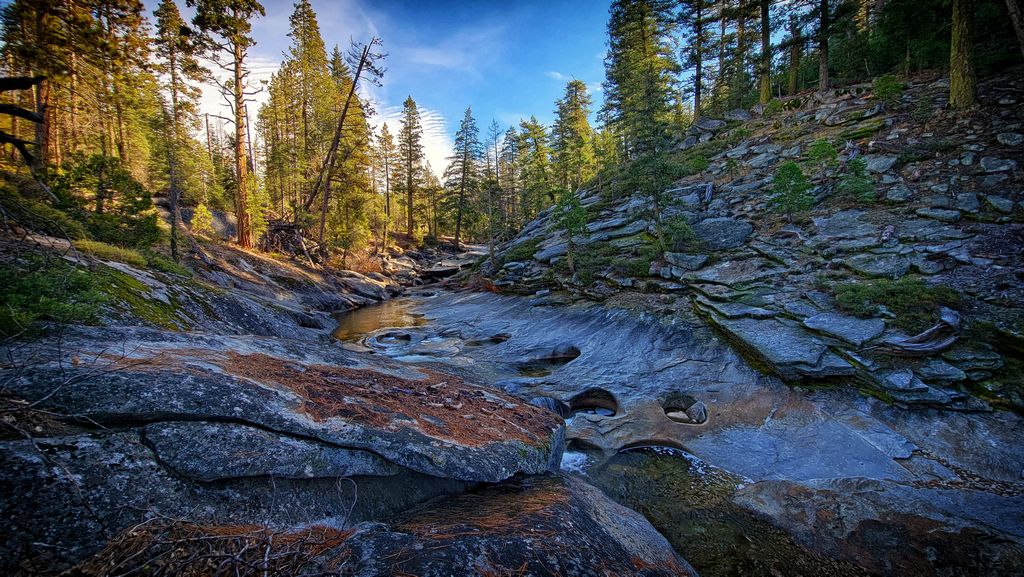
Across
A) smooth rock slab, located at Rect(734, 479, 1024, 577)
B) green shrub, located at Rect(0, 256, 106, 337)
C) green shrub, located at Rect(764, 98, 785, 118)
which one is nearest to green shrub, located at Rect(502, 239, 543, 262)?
green shrub, located at Rect(764, 98, 785, 118)

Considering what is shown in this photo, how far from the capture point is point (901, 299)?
8109mm

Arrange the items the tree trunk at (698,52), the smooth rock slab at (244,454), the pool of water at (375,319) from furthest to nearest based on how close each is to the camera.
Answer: the tree trunk at (698,52) → the pool of water at (375,319) → the smooth rock slab at (244,454)

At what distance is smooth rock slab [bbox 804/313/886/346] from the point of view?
7.95m

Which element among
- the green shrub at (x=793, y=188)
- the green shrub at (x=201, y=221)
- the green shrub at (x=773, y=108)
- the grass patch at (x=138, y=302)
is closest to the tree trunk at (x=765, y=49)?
the green shrub at (x=773, y=108)

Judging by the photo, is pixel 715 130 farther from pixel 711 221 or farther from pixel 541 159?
pixel 541 159

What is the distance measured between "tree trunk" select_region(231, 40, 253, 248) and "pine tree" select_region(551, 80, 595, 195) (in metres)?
25.6

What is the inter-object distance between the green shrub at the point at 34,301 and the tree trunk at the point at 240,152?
15.4 m

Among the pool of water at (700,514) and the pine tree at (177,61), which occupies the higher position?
the pine tree at (177,61)

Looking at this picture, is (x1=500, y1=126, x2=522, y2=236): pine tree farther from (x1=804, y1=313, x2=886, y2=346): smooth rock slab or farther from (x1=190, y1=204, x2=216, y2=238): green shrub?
(x1=804, y1=313, x2=886, y2=346): smooth rock slab

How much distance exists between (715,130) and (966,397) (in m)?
21.3

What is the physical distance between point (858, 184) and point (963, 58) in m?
6.14

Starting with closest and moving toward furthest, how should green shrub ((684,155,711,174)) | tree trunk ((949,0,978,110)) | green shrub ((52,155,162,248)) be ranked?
green shrub ((52,155,162,248)), tree trunk ((949,0,978,110)), green shrub ((684,155,711,174))

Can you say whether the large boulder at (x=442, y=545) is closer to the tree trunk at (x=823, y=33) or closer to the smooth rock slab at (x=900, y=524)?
the smooth rock slab at (x=900, y=524)

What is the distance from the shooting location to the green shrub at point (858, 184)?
37.8ft
